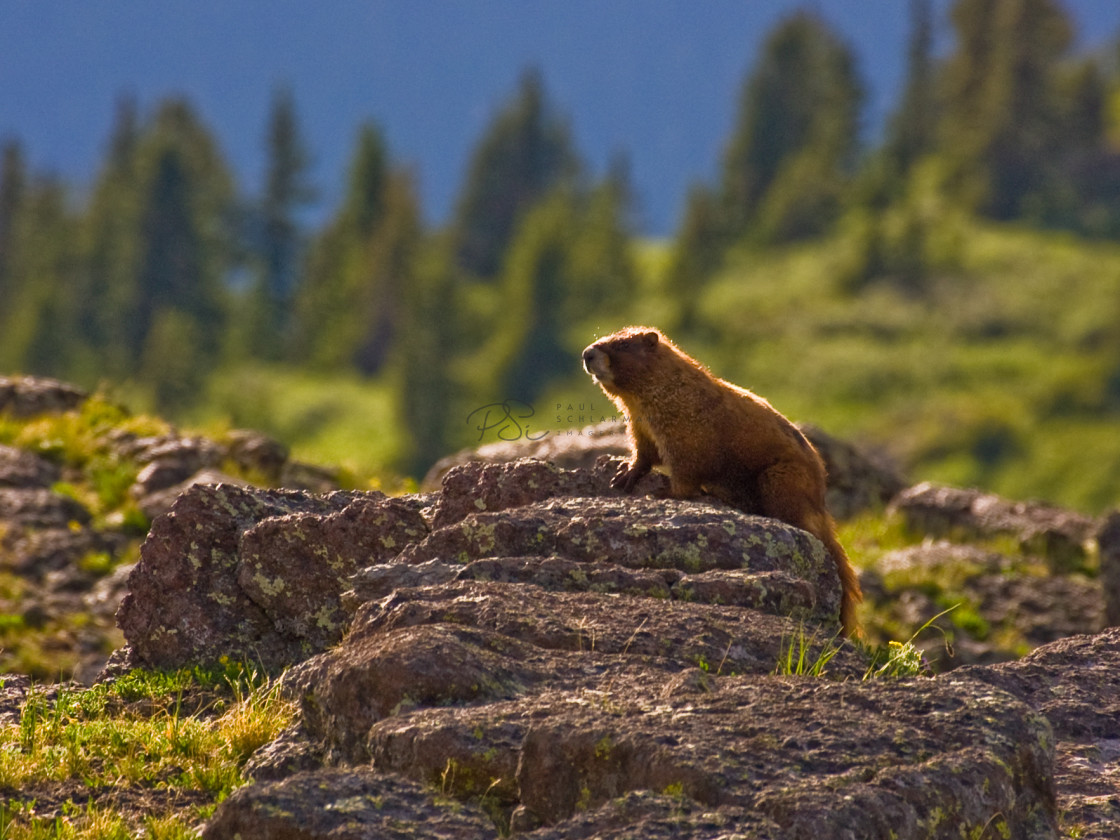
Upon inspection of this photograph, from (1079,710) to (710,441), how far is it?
11.2 feet

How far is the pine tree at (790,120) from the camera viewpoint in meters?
131

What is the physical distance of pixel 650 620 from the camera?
7945 mm

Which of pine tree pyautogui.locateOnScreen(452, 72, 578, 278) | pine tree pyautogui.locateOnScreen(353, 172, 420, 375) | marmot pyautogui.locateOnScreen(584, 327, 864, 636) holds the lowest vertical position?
marmot pyautogui.locateOnScreen(584, 327, 864, 636)

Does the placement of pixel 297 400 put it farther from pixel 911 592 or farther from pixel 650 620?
pixel 650 620

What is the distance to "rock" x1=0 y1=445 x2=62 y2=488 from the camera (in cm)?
1877

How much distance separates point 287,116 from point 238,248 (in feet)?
42.2

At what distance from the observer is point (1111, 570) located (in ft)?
55.5

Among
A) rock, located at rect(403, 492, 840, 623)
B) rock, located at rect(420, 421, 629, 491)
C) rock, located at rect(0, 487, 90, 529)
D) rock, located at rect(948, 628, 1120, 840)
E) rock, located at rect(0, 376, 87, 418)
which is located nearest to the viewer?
rock, located at rect(948, 628, 1120, 840)

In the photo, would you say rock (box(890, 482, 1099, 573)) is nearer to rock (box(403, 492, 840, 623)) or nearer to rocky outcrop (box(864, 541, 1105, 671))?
rocky outcrop (box(864, 541, 1105, 671))

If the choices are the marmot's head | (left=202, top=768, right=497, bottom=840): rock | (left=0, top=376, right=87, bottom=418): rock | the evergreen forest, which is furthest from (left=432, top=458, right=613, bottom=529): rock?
the evergreen forest

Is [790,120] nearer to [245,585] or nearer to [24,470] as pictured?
[24,470]

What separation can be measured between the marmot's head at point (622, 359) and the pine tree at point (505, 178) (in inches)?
4944

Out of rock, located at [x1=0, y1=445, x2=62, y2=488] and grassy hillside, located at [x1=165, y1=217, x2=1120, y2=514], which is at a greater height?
grassy hillside, located at [x1=165, y1=217, x2=1120, y2=514]

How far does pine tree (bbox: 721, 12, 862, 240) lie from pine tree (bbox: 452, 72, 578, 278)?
50.3 ft
